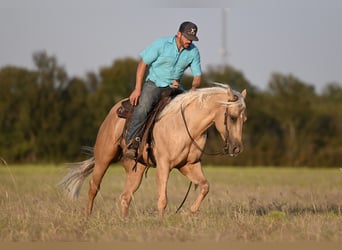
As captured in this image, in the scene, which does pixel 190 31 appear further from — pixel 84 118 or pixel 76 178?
pixel 84 118

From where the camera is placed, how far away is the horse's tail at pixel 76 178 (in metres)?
12.9

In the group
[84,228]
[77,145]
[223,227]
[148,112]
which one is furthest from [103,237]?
[77,145]

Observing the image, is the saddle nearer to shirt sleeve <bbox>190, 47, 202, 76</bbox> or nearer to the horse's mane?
Result: the horse's mane

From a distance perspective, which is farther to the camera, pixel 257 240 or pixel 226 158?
pixel 226 158

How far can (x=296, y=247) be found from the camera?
731cm

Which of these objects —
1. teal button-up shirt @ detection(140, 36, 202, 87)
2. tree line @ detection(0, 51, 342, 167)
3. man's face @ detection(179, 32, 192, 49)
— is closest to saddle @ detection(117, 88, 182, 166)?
teal button-up shirt @ detection(140, 36, 202, 87)

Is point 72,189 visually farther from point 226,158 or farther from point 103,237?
point 226,158

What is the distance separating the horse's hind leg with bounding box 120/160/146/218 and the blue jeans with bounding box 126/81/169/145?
0.94 metres

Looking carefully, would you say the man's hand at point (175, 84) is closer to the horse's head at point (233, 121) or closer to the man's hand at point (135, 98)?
the man's hand at point (135, 98)

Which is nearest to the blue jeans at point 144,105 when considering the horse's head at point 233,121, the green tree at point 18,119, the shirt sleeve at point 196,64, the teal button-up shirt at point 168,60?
the teal button-up shirt at point 168,60

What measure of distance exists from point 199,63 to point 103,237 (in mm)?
3973

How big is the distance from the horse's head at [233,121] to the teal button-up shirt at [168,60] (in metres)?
0.87

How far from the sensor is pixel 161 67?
429 inches

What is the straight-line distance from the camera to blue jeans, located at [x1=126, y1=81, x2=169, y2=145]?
424 inches
